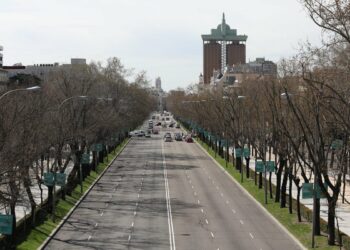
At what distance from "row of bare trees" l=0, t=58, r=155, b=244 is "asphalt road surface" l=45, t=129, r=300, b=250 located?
3476 mm

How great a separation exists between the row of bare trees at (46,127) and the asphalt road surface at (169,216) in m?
3.48

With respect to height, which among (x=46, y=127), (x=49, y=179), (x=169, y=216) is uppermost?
(x=46, y=127)

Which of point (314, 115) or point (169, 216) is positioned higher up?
point (314, 115)

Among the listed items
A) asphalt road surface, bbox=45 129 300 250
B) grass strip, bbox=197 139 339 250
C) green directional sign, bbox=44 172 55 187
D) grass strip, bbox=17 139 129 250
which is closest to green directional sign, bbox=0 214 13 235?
grass strip, bbox=17 139 129 250

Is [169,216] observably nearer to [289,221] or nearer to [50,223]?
[289,221]

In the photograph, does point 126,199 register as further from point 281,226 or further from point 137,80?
point 137,80

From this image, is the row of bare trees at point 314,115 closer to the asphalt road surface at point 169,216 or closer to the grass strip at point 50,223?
the asphalt road surface at point 169,216

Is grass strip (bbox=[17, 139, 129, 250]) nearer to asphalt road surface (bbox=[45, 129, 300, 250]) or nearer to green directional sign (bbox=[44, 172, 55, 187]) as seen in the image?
asphalt road surface (bbox=[45, 129, 300, 250])

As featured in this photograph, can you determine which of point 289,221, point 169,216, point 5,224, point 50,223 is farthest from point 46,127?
point 289,221

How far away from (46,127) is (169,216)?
10537 millimetres

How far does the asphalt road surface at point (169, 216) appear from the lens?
125 ft

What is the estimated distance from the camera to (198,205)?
173 ft

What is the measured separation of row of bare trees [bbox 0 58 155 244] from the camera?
31.7 m

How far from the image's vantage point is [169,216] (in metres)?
47.4
